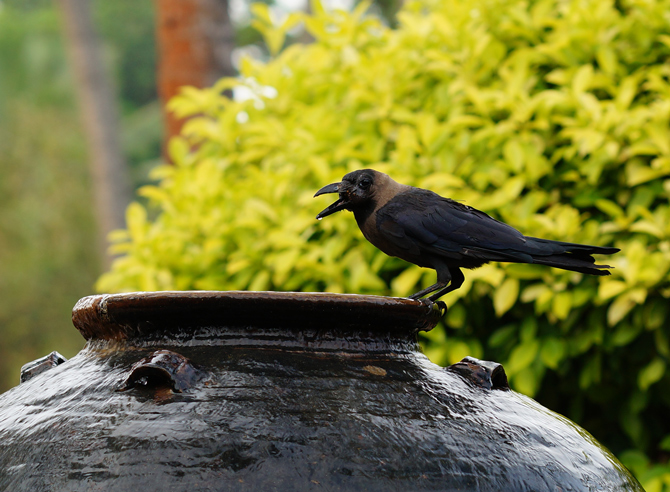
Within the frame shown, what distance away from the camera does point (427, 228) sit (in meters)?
2.12

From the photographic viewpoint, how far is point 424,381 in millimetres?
1641

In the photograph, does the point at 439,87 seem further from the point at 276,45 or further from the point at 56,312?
the point at 56,312

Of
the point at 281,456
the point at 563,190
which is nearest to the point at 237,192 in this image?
the point at 563,190

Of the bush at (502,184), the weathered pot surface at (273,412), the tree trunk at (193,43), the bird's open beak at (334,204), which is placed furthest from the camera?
the tree trunk at (193,43)

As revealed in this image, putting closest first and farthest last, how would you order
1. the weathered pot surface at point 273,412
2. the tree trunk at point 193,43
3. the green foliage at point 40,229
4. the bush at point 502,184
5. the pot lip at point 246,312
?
the weathered pot surface at point 273,412 < the pot lip at point 246,312 < the bush at point 502,184 < the tree trunk at point 193,43 < the green foliage at point 40,229

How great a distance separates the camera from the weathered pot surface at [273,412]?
1334 mm

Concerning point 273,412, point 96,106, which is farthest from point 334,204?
point 96,106

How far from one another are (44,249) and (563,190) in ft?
58.0

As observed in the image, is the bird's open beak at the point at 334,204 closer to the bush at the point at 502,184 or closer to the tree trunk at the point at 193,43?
the bush at the point at 502,184

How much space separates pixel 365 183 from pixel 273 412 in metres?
0.94

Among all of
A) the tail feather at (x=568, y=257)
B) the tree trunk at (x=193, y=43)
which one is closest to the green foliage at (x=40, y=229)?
the tree trunk at (x=193, y=43)

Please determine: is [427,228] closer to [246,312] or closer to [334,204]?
[334,204]

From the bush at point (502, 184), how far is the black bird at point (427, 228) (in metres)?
1.01

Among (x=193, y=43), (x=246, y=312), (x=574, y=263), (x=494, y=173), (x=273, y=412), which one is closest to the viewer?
(x=273, y=412)
